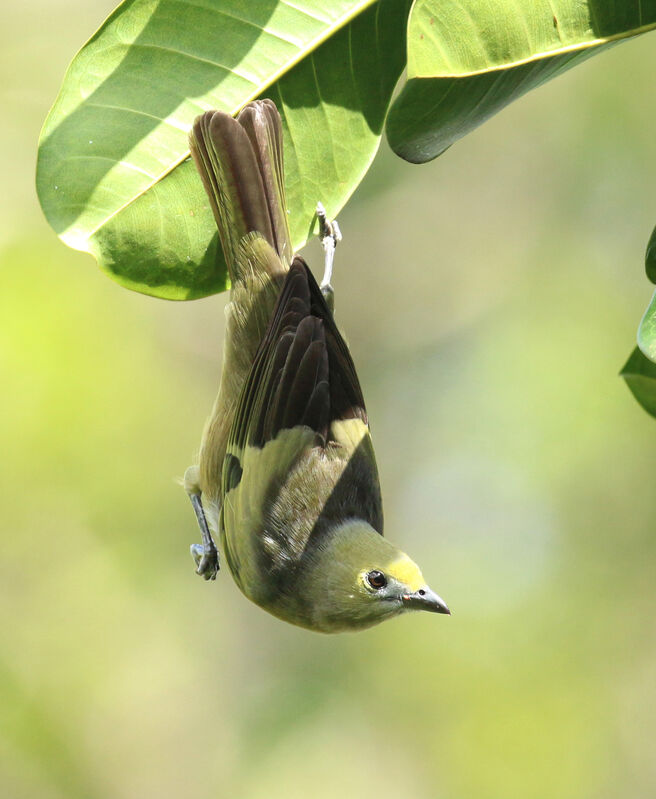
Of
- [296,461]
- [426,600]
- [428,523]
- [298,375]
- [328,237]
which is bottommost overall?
[428,523]

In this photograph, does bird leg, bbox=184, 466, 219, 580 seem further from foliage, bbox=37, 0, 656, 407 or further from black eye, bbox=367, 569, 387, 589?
foliage, bbox=37, 0, 656, 407

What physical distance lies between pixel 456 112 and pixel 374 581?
171 cm

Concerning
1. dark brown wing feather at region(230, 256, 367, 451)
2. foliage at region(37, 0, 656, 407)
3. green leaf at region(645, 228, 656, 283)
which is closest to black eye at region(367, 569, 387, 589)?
dark brown wing feather at region(230, 256, 367, 451)

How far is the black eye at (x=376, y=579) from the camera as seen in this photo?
325 centimetres

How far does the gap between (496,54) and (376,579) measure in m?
1.80

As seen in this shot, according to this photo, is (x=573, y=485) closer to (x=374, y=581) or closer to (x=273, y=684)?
(x=273, y=684)

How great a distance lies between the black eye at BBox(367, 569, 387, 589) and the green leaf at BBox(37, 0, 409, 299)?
3.94 ft

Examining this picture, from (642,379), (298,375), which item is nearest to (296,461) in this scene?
(298,375)

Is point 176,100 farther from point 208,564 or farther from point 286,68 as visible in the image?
point 208,564

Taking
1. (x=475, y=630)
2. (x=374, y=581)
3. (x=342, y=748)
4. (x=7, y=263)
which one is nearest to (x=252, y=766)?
(x=342, y=748)

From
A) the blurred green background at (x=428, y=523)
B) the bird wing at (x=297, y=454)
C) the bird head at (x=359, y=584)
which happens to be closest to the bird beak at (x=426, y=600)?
the bird head at (x=359, y=584)

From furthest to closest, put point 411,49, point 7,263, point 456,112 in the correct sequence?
point 7,263, point 456,112, point 411,49

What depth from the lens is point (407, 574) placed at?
10.5 feet

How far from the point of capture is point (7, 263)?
6.45 meters
